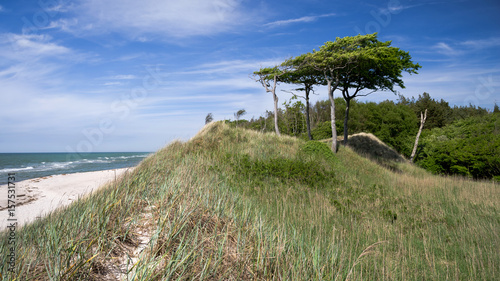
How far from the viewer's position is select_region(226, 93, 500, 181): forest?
15.8 metres

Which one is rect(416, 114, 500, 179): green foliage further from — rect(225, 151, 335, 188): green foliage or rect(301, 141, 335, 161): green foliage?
rect(225, 151, 335, 188): green foliage

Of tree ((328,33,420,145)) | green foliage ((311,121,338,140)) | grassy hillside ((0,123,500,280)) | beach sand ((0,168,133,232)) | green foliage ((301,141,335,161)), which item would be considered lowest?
beach sand ((0,168,133,232))

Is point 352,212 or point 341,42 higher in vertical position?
point 341,42

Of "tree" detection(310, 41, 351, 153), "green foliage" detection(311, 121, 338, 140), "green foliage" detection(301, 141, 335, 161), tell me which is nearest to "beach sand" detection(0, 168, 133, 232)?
"green foliage" detection(301, 141, 335, 161)

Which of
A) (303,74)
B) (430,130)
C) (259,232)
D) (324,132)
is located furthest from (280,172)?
(430,130)

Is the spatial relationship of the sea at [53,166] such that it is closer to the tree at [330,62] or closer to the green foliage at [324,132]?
the tree at [330,62]

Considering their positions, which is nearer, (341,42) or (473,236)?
(473,236)

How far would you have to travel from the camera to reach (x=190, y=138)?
13758 millimetres

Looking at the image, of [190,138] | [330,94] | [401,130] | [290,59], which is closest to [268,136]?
[190,138]

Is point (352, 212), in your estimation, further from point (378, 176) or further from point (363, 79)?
point (363, 79)

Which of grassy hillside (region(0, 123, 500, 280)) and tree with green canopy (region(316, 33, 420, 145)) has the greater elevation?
tree with green canopy (region(316, 33, 420, 145))

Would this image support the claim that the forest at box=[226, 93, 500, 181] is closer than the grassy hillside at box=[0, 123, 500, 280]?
No

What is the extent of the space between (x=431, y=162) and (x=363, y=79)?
26.3ft

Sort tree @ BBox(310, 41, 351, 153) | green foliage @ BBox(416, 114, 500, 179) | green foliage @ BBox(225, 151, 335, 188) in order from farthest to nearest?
tree @ BBox(310, 41, 351, 153), green foliage @ BBox(416, 114, 500, 179), green foliage @ BBox(225, 151, 335, 188)
